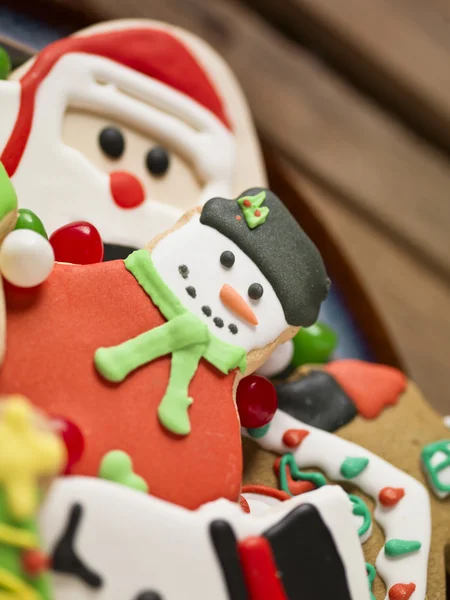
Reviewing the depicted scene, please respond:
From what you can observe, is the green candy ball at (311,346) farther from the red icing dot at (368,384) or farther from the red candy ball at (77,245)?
the red candy ball at (77,245)

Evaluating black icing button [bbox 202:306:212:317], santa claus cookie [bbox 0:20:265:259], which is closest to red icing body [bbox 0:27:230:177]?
santa claus cookie [bbox 0:20:265:259]

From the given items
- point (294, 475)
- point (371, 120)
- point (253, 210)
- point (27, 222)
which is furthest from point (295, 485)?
point (371, 120)

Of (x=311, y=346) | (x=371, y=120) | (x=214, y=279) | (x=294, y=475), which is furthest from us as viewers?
(x=371, y=120)

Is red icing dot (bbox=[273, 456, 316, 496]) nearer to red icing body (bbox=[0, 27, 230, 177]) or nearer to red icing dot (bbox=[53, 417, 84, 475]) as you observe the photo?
red icing dot (bbox=[53, 417, 84, 475])

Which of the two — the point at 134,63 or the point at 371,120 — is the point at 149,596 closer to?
the point at 134,63

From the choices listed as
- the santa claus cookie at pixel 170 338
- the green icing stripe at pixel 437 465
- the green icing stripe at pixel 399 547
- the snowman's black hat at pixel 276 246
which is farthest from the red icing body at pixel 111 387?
the green icing stripe at pixel 437 465

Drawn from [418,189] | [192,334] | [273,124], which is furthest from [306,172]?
[192,334]
